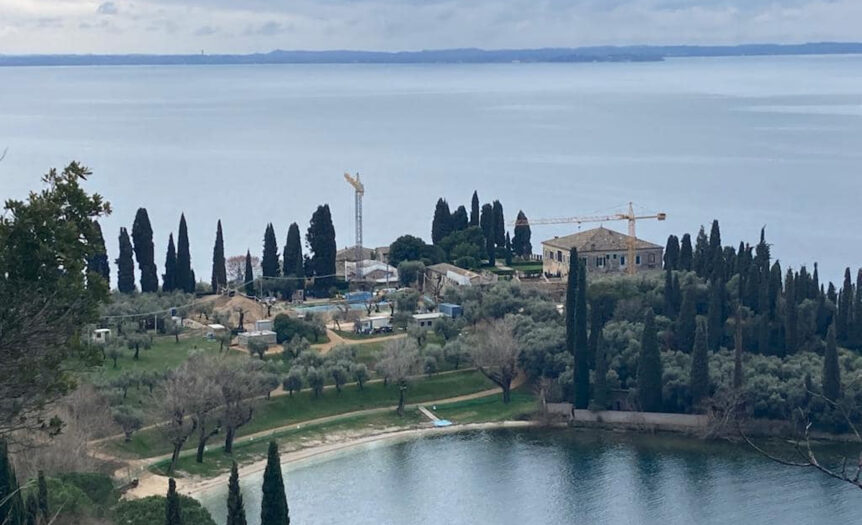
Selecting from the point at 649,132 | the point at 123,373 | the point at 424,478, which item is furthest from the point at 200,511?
the point at 649,132

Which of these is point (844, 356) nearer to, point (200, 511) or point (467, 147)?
point (200, 511)

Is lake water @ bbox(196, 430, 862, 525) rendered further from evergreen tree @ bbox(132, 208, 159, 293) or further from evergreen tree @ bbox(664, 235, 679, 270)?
evergreen tree @ bbox(132, 208, 159, 293)

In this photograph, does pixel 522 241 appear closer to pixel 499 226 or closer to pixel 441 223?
pixel 499 226

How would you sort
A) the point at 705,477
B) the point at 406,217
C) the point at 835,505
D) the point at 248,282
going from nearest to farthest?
the point at 835,505, the point at 705,477, the point at 248,282, the point at 406,217

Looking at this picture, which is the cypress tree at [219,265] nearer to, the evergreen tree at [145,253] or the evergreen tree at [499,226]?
the evergreen tree at [145,253]

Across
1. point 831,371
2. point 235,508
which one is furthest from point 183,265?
point 235,508
